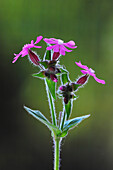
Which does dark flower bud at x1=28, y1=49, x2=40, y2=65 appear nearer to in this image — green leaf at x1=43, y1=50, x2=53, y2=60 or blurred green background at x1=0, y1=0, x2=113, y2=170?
green leaf at x1=43, y1=50, x2=53, y2=60

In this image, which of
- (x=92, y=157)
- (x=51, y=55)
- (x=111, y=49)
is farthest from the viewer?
(x=111, y=49)

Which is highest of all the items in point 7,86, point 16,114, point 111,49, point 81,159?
point 111,49

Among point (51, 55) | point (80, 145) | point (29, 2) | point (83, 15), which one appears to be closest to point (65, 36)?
point (83, 15)

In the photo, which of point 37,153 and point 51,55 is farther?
point 37,153

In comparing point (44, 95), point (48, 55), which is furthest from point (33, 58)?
point (44, 95)

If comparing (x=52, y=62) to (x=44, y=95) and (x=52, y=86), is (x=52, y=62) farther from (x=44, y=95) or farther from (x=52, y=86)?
(x=44, y=95)

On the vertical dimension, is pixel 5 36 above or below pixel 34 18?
below

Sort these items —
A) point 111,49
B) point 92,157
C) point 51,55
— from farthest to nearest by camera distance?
point 111,49 < point 92,157 < point 51,55

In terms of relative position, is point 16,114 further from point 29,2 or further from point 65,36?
point 29,2

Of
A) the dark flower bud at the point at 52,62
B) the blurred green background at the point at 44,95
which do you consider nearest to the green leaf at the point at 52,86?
the dark flower bud at the point at 52,62
